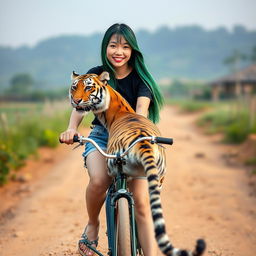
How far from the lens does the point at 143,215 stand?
3.27m

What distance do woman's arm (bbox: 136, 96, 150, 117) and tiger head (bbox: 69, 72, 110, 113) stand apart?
432 mm

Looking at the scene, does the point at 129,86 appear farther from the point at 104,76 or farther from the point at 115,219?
the point at 115,219

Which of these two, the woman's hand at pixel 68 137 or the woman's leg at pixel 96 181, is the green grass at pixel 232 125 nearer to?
the woman's leg at pixel 96 181

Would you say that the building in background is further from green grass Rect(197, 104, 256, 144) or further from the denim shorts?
the denim shorts

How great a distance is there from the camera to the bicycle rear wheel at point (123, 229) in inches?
125

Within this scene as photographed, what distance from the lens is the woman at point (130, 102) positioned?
328 centimetres

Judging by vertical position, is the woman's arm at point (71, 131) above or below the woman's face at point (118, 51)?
below

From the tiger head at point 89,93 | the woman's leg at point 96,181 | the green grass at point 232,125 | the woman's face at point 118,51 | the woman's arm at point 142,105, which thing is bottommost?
the green grass at point 232,125

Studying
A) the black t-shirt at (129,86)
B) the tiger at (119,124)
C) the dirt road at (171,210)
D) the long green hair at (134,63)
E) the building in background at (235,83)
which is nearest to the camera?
the tiger at (119,124)

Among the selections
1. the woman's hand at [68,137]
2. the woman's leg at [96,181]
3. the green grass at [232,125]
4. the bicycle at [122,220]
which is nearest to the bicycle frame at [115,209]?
the bicycle at [122,220]

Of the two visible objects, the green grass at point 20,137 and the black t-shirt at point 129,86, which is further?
the green grass at point 20,137

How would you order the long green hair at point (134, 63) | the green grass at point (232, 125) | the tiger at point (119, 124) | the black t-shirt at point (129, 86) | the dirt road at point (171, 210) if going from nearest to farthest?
the tiger at point (119, 124) < the long green hair at point (134, 63) < the black t-shirt at point (129, 86) < the dirt road at point (171, 210) < the green grass at point (232, 125)

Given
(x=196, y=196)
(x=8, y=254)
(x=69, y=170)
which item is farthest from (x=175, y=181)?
(x=8, y=254)

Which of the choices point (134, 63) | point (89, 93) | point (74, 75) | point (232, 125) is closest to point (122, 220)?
point (89, 93)
